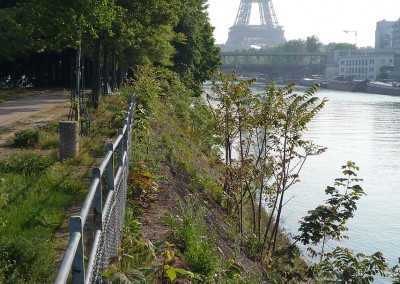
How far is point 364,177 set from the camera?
92.3ft

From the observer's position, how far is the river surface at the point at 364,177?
19.0m

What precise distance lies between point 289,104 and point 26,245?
9.91 metres

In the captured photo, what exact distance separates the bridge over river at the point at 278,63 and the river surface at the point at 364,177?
3867 inches

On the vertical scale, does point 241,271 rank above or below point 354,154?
above

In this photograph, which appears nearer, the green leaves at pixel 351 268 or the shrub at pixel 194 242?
the shrub at pixel 194 242

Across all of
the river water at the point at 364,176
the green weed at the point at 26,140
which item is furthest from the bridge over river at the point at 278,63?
the green weed at the point at 26,140

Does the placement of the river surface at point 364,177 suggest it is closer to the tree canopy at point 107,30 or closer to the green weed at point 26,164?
the tree canopy at point 107,30

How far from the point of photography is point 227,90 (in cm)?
1653

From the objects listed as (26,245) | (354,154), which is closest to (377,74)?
(354,154)

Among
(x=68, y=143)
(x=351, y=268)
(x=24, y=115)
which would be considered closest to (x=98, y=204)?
(x=351, y=268)

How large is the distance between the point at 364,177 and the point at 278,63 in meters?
148

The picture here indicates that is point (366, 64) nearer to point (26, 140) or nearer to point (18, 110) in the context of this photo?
point (18, 110)

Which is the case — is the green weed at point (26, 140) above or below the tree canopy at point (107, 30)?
below

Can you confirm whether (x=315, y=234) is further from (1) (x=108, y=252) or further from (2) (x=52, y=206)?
(1) (x=108, y=252)
